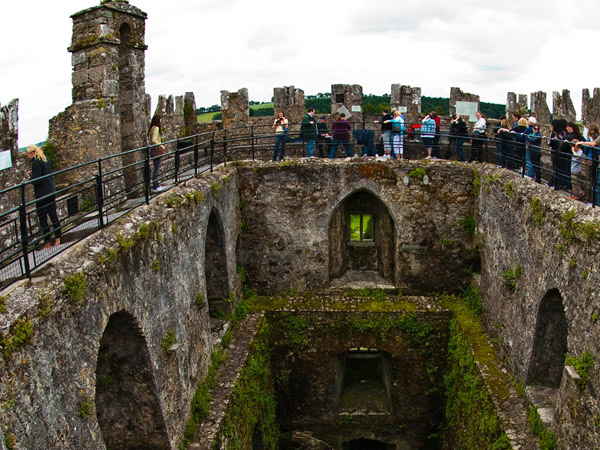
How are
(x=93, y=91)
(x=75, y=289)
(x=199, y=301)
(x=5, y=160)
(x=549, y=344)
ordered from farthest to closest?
(x=93, y=91), (x=199, y=301), (x=549, y=344), (x=5, y=160), (x=75, y=289)

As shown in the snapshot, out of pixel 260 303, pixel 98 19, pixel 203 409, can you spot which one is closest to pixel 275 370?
pixel 260 303

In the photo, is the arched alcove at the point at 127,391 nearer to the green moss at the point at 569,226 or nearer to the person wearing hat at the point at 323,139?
the green moss at the point at 569,226

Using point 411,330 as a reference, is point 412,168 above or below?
above

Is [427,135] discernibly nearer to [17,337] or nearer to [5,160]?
[5,160]

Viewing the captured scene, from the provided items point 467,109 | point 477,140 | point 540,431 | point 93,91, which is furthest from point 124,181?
point 467,109

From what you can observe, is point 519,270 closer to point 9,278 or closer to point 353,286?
point 353,286

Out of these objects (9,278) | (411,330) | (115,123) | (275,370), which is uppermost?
(115,123)

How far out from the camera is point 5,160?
889 centimetres

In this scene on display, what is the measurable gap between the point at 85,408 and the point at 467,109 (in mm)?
14227

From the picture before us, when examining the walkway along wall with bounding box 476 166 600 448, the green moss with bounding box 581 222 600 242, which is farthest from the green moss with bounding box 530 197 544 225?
the green moss with bounding box 581 222 600 242

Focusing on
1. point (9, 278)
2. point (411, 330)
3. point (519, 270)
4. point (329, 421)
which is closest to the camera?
point (9, 278)

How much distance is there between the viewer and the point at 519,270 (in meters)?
10.5

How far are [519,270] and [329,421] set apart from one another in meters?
6.72

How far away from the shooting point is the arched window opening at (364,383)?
1477 cm
